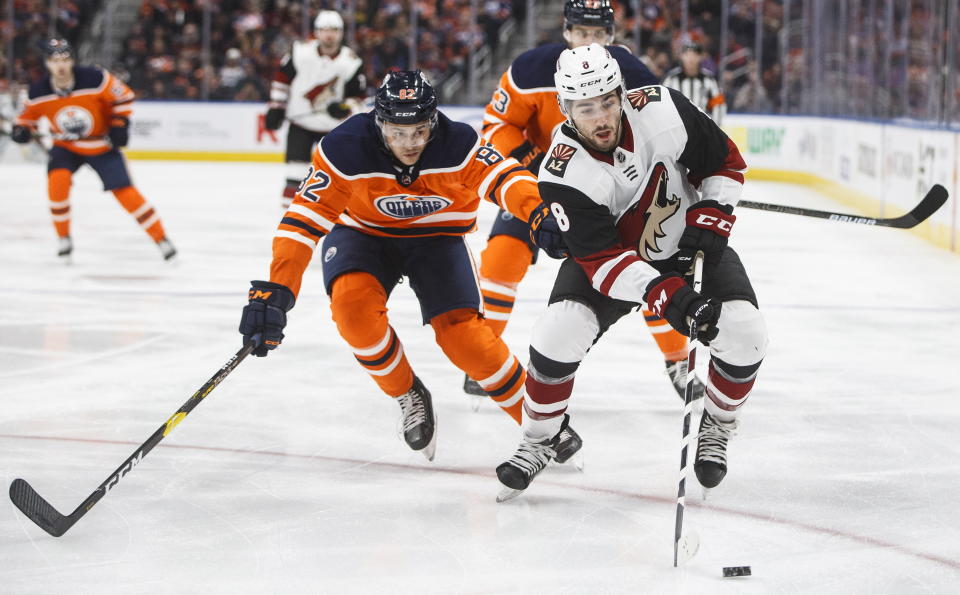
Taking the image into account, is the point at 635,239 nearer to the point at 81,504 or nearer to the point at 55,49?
the point at 81,504

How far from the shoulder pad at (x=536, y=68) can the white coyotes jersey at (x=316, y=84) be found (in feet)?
12.8

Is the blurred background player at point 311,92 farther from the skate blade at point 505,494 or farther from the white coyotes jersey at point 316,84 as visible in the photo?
the skate blade at point 505,494

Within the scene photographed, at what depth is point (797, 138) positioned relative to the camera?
1165cm

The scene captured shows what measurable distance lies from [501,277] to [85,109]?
3646 mm

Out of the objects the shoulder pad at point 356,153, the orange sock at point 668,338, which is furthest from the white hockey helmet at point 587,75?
the orange sock at point 668,338

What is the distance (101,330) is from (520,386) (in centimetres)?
239

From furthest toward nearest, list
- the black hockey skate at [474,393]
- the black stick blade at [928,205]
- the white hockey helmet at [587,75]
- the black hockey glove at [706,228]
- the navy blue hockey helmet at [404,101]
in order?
the black hockey skate at [474,393] → the black stick blade at [928,205] → the navy blue hockey helmet at [404,101] → the black hockey glove at [706,228] → the white hockey helmet at [587,75]

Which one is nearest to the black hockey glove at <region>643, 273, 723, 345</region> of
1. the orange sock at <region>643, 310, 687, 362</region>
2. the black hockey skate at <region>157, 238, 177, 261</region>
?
the orange sock at <region>643, 310, 687, 362</region>

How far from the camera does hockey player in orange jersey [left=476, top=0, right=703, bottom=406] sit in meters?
3.67

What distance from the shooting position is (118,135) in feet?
21.5

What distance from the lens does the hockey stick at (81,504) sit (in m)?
2.57

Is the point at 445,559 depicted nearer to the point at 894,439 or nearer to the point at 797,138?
the point at 894,439

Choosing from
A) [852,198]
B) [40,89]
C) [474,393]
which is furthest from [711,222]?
[852,198]

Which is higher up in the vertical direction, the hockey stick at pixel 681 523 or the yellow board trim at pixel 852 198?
the hockey stick at pixel 681 523
